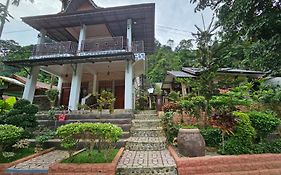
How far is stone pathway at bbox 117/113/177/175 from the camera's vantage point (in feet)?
13.1

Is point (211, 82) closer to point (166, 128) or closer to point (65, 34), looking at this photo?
point (166, 128)

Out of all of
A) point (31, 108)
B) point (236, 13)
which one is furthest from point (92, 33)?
point (236, 13)

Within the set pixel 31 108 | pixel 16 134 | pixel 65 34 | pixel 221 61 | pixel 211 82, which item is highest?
pixel 65 34

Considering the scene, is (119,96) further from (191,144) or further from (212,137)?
(191,144)

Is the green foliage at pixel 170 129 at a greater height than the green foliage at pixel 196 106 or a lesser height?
lesser

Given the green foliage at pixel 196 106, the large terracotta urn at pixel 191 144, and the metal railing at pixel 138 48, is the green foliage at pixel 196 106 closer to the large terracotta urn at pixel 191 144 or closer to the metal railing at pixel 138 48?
the large terracotta urn at pixel 191 144

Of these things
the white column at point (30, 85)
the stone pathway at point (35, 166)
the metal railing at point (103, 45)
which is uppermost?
the metal railing at point (103, 45)

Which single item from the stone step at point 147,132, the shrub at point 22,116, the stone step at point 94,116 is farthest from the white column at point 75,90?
Result: the stone step at point 147,132

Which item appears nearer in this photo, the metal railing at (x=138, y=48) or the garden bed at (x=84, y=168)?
the garden bed at (x=84, y=168)

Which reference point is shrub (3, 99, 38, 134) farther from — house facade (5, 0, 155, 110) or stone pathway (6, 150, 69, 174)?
house facade (5, 0, 155, 110)

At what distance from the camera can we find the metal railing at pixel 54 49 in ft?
37.9

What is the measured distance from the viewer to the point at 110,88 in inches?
525

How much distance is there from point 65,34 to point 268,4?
520 inches

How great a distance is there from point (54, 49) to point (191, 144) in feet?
36.1
